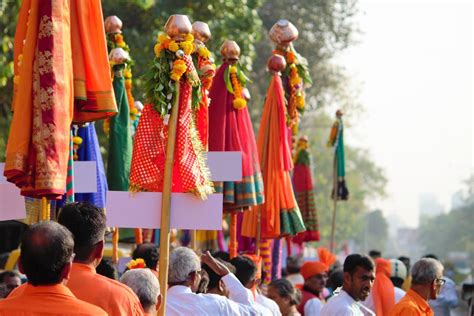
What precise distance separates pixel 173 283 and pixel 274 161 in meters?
4.36

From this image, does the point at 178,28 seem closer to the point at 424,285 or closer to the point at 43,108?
the point at 43,108

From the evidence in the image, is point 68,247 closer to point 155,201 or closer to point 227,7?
point 155,201

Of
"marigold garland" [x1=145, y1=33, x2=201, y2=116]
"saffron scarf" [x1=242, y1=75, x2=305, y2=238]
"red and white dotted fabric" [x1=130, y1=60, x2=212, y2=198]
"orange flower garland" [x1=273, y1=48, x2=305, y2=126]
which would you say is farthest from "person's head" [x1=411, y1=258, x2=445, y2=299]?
"orange flower garland" [x1=273, y1=48, x2=305, y2=126]

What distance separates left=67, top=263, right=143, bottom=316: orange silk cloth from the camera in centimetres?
563

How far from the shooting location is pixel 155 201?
23.1ft

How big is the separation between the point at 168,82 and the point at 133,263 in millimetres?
1594

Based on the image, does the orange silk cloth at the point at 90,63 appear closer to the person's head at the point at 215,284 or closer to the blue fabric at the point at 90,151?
the person's head at the point at 215,284

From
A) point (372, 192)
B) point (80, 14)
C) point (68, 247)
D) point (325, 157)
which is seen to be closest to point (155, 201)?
point (80, 14)

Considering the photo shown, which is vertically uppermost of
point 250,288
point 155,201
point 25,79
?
point 25,79

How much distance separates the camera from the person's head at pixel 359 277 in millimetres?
8328

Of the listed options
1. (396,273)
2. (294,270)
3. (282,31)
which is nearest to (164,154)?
(282,31)

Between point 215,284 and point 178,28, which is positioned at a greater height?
point 178,28

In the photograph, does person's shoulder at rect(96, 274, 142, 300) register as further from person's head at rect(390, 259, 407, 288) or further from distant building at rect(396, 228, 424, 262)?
distant building at rect(396, 228, 424, 262)

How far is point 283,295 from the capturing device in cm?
1018
